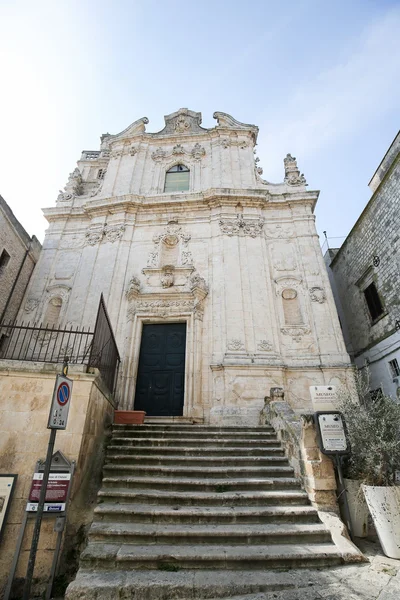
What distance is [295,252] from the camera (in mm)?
11602

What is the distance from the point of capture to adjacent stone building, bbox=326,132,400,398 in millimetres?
10078

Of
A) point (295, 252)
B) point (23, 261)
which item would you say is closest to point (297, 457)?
point (295, 252)

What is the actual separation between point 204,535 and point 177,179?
1367 centimetres

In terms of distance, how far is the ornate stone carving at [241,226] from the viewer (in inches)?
470

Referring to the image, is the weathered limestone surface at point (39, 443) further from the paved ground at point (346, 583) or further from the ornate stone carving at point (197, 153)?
the ornate stone carving at point (197, 153)

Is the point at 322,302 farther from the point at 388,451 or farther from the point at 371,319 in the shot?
the point at 388,451

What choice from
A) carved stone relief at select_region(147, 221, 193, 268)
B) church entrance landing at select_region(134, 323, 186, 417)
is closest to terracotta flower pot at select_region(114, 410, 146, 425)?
church entrance landing at select_region(134, 323, 186, 417)

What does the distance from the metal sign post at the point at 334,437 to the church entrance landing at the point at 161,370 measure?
5.02m

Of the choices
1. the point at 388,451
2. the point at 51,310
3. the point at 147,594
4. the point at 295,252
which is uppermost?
the point at 295,252

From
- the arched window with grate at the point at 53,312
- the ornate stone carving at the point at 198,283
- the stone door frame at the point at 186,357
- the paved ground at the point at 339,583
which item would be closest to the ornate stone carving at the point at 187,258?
the ornate stone carving at the point at 198,283

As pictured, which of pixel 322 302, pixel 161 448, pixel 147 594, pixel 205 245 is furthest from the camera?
pixel 205 245

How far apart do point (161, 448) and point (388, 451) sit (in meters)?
3.82

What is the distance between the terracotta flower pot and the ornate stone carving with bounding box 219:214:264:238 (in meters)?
7.61

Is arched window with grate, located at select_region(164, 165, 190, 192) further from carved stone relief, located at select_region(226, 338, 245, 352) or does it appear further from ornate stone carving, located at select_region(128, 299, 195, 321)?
carved stone relief, located at select_region(226, 338, 245, 352)
